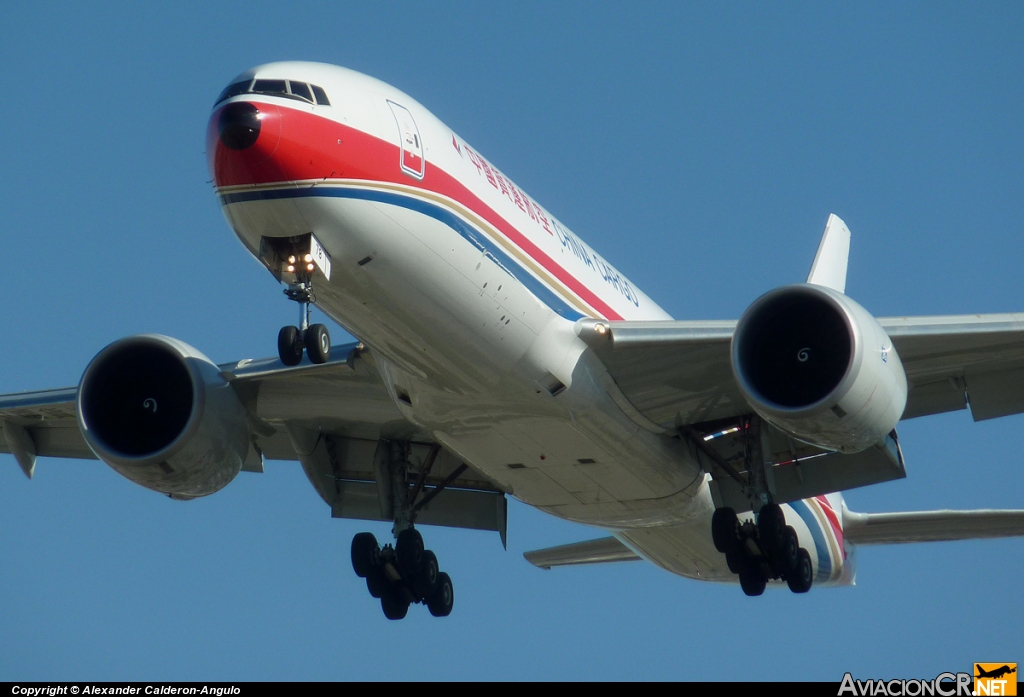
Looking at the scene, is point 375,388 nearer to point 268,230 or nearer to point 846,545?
point 268,230

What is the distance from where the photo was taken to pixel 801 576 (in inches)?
859

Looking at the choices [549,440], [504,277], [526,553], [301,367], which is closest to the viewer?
[504,277]

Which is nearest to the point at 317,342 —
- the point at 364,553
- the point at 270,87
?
the point at 270,87

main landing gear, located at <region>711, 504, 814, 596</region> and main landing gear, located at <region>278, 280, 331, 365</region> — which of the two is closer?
main landing gear, located at <region>278, 280, 331, 365</region>

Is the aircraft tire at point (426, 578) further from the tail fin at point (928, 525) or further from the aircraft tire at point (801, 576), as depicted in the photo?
the tail fin at point (928, 525)

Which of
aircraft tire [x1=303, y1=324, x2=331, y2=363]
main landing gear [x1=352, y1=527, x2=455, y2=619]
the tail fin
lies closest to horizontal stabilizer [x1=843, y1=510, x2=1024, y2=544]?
the tail fin

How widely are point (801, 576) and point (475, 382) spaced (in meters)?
6.72

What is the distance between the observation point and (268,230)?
54.1 feet

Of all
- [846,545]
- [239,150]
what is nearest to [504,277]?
[239,150]

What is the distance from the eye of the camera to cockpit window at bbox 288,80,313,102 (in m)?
16.3

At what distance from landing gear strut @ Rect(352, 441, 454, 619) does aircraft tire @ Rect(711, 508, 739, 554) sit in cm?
419

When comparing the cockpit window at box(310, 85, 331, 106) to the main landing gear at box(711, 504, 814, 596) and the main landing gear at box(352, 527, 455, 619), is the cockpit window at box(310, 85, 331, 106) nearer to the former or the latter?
the main landing gear at box(352, 527, 455, 619)

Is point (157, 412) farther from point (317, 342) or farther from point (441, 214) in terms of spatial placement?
point (441, 214)

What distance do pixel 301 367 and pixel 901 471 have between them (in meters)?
9.19
